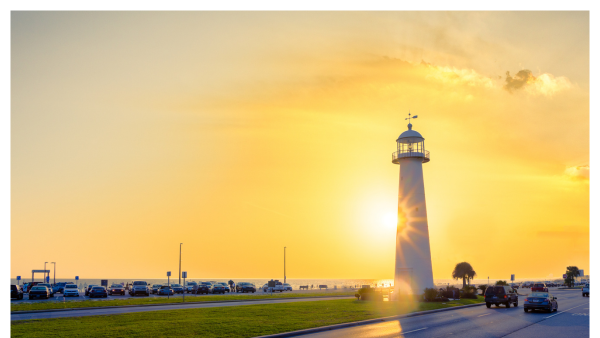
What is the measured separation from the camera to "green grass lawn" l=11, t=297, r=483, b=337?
19.3 m

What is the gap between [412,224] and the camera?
46.2 metres

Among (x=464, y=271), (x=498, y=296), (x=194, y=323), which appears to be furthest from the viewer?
(x=464, y=271)

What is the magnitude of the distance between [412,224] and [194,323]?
2897 centimetres

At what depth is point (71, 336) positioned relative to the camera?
60.0ft

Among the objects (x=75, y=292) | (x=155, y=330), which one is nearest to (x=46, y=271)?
(x=75, y=292)

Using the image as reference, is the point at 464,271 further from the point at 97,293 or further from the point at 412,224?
the point at 97,293

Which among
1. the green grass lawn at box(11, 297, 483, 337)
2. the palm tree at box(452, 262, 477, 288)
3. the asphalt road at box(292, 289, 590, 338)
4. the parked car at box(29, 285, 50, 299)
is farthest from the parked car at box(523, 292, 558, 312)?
the parked car at box(29, 285, 50, 299)

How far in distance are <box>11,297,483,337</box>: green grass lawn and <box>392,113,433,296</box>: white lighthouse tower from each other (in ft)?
52.6

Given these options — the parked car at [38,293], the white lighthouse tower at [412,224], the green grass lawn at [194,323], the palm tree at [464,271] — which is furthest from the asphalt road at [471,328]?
the palm tree at [464,271]

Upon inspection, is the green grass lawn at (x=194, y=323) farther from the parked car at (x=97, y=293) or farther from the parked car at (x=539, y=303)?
the parked car at (x=97, y=293)

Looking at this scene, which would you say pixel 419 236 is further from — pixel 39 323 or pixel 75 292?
pixel 75 292

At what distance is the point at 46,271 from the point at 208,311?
247ft

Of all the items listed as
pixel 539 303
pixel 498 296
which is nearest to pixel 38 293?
pixel 498 296

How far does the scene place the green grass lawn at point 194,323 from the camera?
1933 centimetres
